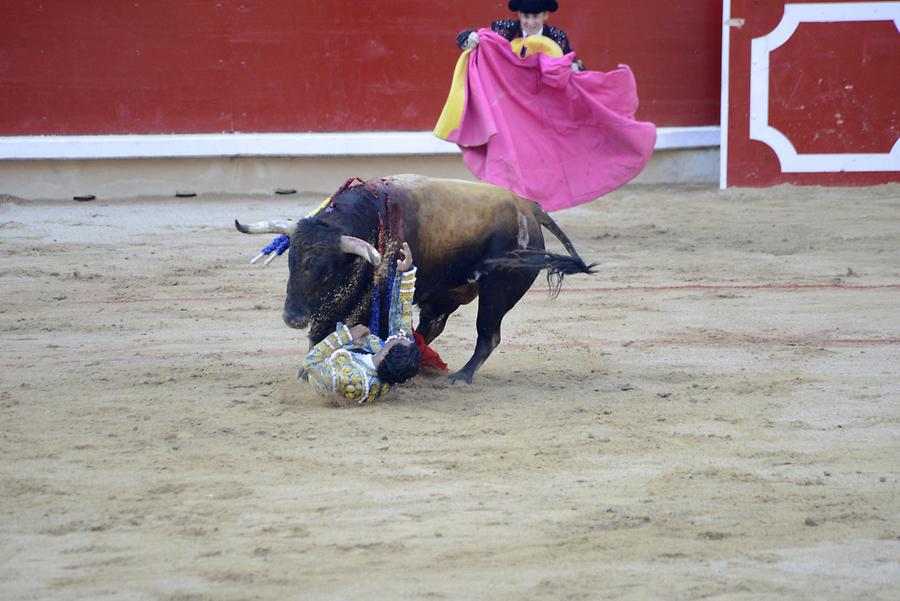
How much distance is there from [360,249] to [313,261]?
0.49 ft

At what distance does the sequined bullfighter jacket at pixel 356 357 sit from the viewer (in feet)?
12.2

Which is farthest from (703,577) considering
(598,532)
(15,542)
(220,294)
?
(220,294)

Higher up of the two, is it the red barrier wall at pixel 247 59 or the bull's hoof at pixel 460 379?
the red barrier wall at pixel 247 59

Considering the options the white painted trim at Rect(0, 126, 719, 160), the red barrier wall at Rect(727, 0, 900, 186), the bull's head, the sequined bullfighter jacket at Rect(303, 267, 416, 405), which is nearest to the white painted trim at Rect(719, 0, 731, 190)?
the red barrier wall at Rect(727, 0, 900, 186)

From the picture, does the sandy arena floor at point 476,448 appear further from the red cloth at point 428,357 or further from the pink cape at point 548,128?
the pink cape at point 548,128

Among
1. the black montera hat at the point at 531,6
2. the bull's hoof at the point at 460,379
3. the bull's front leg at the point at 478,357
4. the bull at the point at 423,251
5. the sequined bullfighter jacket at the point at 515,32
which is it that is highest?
the black montera hat at the point at 531,6

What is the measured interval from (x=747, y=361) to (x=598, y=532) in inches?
71.7

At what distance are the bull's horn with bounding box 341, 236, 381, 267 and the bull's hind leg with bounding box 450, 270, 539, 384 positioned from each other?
573mm

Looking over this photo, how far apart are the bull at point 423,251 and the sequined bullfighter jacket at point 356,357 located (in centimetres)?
7

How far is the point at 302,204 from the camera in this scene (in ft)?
26.2

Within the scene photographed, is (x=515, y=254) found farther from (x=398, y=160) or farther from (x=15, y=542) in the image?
(x=398, y=160)

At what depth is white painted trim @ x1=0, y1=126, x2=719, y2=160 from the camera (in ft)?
26.7

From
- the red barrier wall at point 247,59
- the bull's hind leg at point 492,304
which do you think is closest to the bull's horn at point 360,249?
the bull's hind leg at point 492,304

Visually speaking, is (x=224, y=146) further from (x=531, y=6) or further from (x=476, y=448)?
(x=476, y=448)
